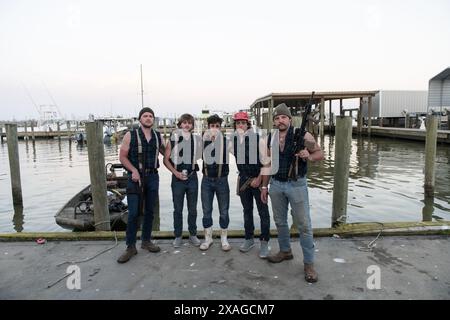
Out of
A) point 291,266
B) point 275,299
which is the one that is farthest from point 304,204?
point 275,299

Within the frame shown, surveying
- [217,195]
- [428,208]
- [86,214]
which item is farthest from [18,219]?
[428,208]

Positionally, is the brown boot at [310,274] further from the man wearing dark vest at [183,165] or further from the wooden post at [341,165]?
the wooden post at [341,165]

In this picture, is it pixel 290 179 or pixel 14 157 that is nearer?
pixel 290 179

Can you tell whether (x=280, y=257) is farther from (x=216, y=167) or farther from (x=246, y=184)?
(x=216, y=167)

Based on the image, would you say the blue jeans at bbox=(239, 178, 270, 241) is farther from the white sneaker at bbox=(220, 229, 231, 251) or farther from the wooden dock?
the wooden dock

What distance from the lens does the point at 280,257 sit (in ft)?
13.9

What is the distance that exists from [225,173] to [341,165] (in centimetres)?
203

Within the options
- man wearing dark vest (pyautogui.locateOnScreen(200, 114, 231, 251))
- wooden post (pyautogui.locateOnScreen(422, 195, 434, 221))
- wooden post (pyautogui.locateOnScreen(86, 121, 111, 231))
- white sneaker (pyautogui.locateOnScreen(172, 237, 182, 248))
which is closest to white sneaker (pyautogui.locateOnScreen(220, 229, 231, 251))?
man wearing dark vest (pyautogui.locateOnScreen(200, 114, 231, 251))

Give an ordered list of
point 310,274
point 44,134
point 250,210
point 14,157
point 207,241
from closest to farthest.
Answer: point 310,274
point 250,210
point 207,241
point 14,157
point 44,134

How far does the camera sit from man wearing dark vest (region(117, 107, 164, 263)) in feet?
15.0

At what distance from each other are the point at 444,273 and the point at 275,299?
6.83 feet

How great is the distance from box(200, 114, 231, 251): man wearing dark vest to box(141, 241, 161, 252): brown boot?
635 millimetres

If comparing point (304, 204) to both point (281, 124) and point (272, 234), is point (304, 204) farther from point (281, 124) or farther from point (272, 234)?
point (272, 234)
